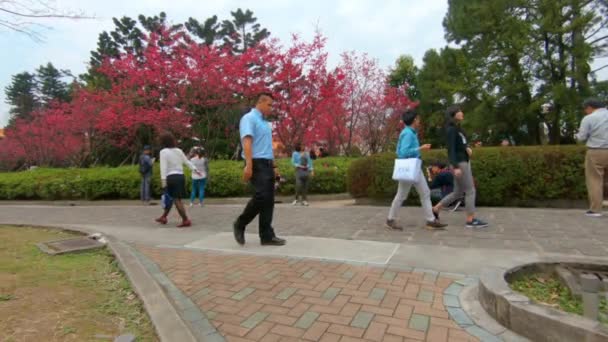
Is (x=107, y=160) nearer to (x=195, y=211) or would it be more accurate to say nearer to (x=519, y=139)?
(x=195, y=211)

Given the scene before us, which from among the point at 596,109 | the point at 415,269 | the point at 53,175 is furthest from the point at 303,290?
the point at 53,175

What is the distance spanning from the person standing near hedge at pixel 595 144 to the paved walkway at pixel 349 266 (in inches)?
16.2

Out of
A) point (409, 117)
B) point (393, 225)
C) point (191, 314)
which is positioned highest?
point (409, 117)

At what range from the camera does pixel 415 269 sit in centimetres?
321

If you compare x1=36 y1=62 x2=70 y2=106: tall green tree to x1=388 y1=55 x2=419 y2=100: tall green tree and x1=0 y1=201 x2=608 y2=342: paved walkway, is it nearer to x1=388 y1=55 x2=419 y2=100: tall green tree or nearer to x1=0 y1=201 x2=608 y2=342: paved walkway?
x1=388 y1=55 x2=419 y2=100: tall green tree

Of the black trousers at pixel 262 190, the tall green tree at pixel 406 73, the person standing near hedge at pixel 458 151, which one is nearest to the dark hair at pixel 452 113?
the person standing near hedge at pixel 458 151

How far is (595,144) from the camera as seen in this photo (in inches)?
202

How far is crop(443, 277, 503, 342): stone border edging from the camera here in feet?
6.80

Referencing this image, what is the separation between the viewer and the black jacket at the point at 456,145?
15.2 feet

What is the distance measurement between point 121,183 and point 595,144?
11.7 metres

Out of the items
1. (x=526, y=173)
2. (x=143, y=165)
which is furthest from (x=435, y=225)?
(x=143, y=165)

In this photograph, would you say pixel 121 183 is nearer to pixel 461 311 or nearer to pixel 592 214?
pixel 461 311

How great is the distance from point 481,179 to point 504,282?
4815 mm

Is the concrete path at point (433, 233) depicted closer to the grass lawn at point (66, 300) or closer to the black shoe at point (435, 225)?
the black shoe at point (435, 225)
